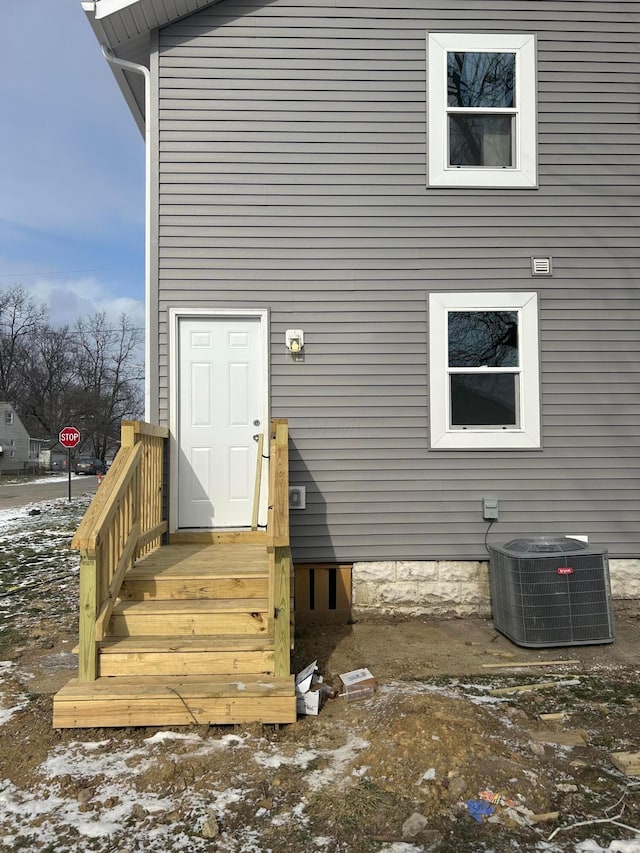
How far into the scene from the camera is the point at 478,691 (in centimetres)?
360

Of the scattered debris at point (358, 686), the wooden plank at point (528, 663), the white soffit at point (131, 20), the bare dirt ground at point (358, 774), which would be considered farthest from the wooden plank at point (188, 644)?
the white soffit at point (131, 20)

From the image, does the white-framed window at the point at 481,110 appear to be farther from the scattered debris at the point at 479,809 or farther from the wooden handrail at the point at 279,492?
the scattered debris at the point at 479,809

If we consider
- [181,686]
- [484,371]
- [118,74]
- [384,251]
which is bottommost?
[181,686]

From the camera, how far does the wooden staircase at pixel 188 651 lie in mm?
3143

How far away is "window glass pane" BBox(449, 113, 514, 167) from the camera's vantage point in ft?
17.6

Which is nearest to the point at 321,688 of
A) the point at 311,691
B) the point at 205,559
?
the point at 311,691

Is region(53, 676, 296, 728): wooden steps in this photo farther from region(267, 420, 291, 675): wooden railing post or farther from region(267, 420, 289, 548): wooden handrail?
region(267, 420, 289, 548): wooden handrail

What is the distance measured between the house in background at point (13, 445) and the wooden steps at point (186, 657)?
3704 cm

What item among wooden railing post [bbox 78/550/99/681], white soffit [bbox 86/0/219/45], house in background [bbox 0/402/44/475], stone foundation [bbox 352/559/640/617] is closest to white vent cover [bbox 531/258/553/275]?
stone foundation [bbox 352/559/640/617]

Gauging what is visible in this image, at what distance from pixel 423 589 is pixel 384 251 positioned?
302 cm

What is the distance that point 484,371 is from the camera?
5.24 metres

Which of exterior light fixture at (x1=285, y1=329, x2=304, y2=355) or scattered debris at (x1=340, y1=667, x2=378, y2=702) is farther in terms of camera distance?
exterior light fixture at (x1=285, y1=329, x2=304, y2=355)

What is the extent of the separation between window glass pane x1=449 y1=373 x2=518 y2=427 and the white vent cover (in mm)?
963

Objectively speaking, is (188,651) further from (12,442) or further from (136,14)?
(12,442)
